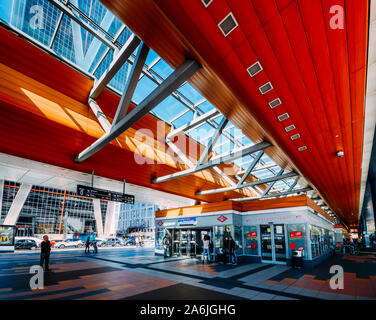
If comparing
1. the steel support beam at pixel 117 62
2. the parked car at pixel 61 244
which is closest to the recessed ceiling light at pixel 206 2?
the steel support beam at pixel 117 62

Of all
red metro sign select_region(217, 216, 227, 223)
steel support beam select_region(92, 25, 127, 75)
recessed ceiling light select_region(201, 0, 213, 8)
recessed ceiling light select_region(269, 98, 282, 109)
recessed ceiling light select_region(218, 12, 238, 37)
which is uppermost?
steel support beam select_region(92, 25, 127, 75)

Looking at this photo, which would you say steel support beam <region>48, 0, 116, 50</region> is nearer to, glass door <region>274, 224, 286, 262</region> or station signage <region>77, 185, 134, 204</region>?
station signage <region>77, 185, 134, 204</region>

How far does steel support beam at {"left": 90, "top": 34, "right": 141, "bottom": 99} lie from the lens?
5.47m

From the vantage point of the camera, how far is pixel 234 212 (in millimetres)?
14016

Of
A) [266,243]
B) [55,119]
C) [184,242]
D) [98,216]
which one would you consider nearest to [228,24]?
[55,119]

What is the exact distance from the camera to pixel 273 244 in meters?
13.1

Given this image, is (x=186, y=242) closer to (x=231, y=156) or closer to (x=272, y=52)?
(x=231, y=156)

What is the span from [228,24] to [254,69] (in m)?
1.21

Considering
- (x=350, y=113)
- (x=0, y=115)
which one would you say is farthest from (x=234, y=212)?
(x=0, y=115)

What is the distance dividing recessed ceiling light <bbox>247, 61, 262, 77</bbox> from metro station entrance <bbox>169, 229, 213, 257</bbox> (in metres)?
13.4

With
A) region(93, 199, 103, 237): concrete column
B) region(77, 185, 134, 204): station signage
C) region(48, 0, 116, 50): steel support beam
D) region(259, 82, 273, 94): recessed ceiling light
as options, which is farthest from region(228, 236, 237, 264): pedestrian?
region(93, 199, 103, 237): concrete column

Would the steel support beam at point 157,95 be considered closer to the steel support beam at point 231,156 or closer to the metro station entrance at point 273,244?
the steel support beam at point 231,156

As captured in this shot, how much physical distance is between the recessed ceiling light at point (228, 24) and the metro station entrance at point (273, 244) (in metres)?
12.3
